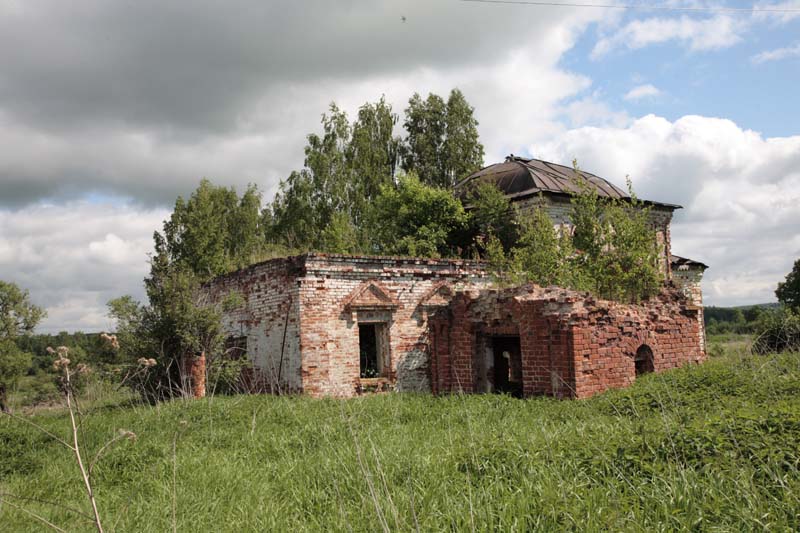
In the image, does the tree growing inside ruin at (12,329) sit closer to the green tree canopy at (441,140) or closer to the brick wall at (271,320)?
the brick wall at (271,320)

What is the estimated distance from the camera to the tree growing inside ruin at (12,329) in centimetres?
2073

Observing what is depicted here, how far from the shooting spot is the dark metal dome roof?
21.1m

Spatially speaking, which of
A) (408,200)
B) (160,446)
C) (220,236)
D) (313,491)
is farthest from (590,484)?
(220,236)

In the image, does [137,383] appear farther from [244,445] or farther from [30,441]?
[244,445]

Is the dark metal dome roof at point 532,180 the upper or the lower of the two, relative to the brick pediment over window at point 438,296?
upper

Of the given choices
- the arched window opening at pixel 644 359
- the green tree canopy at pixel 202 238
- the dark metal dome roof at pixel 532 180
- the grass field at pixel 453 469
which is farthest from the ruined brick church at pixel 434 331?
the green tree canopy at pixel 202 238

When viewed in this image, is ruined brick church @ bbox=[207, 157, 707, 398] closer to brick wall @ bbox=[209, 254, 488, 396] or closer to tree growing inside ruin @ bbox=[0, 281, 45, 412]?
brick wall @ bbox=[209, 254, 488, 396]

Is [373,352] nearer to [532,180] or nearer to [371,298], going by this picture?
[371,298]

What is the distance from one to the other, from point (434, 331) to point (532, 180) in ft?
35.1

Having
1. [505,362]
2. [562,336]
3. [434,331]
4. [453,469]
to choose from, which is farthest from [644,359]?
[453,469]

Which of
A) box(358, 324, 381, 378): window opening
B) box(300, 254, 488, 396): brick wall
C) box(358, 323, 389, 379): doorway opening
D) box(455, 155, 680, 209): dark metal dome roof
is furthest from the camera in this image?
box(455, 155, 680, 209): dark metal dome roof

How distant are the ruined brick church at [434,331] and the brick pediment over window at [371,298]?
0.02 meters

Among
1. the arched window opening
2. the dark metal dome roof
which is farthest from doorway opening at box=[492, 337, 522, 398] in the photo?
the dark metal dome roof

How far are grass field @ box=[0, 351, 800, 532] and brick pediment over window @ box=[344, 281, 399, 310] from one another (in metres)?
3.53
